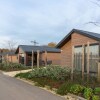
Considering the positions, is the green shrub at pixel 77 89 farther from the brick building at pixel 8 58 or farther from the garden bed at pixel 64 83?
the brick building at pixel 8 58

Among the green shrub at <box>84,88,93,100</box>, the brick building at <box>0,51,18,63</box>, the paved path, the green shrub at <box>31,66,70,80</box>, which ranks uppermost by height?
the brick building at <box>0,51,18,63</box>

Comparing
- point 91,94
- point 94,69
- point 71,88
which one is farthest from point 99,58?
point 91,94

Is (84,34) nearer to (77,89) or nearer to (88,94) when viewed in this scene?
(77,89)

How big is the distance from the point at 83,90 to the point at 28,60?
114 feet

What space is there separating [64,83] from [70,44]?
11.6 m

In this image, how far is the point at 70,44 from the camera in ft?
88.0

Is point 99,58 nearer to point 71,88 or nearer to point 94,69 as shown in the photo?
point 94,69

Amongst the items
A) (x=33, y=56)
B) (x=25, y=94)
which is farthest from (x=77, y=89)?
(x=33, y=56)

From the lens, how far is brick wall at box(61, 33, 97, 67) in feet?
77.0

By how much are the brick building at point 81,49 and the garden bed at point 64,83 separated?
120 centimetres

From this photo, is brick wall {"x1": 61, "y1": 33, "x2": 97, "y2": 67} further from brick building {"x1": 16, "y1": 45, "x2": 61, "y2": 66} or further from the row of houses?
brick building {"x1": 16, "y1": 45, "x2": 61, "y2": 66}

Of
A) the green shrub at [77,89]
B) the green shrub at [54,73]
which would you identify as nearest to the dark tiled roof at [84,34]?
the green shrub at [54,73]

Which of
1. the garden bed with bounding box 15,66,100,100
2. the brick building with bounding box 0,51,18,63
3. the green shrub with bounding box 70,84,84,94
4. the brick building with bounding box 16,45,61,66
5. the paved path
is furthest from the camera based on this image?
the brick building with bounding box 0,51,18,63

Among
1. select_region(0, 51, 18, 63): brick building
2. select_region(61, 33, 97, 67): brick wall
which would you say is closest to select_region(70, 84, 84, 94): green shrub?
select_region(61, 33, 97, 67): brick wall
